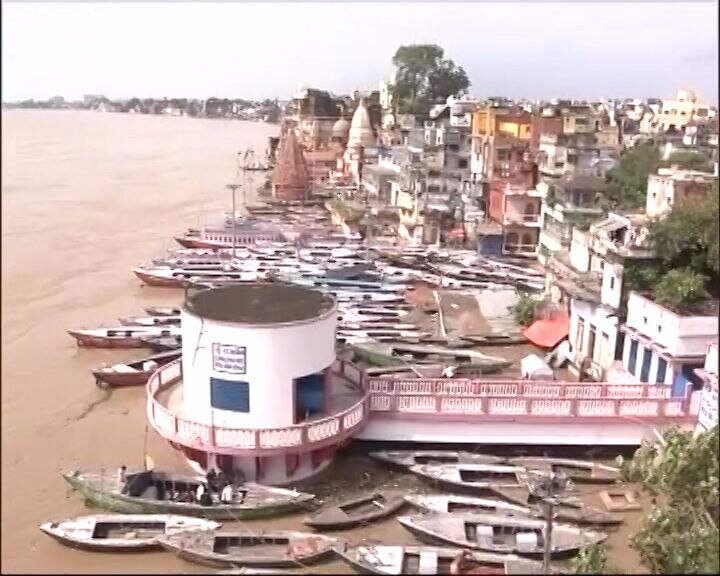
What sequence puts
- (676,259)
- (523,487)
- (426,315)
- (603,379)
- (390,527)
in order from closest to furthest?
(390,527) < (523,487) < (676,259) < (603,379) < (426,315)

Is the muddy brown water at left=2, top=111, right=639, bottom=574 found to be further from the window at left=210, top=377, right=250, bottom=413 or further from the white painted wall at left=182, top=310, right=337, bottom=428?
the window at left=210, top=377, right=250, bottom=413

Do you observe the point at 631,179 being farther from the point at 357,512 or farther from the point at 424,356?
the point at 357,512

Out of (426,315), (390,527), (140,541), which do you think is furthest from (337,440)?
(426,315)

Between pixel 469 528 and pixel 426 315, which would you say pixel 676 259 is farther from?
pixel 426 315

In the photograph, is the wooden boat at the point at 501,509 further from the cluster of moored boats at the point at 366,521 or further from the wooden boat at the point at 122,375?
the wooden boat at the point at 122,375

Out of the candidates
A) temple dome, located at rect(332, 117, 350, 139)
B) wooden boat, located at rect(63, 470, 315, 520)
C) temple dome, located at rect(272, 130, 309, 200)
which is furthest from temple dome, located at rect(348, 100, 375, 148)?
wooden boat, located at rect(63, 470, 315, 520)

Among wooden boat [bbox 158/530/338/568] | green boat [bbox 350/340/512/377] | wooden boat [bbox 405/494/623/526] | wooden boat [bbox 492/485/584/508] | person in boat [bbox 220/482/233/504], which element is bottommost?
wooden boat [bbox 158/530/338/568]
